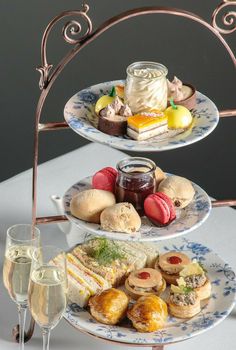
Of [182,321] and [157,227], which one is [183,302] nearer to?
[182,321]

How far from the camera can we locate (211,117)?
8.31ft

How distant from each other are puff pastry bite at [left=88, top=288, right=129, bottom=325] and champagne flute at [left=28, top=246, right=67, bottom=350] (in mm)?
192

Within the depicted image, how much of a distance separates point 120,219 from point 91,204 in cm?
13

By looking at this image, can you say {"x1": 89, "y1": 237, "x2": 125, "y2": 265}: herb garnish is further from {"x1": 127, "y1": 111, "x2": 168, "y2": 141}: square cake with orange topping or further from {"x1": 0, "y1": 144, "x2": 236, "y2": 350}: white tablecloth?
{"x1": 127, "y1": 111, "x2": 168, "y2": 141}: square cake with orange topping

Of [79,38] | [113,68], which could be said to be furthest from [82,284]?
[113,68]

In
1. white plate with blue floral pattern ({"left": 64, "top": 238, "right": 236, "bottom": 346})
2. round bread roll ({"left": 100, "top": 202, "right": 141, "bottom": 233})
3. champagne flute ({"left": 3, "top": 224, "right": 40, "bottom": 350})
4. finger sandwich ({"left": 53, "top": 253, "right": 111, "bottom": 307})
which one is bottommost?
white plate with blue floral pattern ({"left": 64, "top": 238, "right": 236, "bottom": 346})

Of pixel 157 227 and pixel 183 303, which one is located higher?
pixel 157 227

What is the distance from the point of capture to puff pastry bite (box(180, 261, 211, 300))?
2.61 m

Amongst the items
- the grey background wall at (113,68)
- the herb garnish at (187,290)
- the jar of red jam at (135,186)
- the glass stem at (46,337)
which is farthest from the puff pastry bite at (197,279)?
the grey background wall at (113,68)

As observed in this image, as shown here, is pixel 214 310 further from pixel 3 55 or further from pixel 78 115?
pixel 3 55

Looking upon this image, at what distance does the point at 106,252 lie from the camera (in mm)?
2729

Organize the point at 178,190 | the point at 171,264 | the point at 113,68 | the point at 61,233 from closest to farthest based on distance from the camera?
the point at 178,190, the point at 171,264, the point at 61,233, the point at 113,68

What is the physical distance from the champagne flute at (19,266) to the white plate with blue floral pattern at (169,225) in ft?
0.46

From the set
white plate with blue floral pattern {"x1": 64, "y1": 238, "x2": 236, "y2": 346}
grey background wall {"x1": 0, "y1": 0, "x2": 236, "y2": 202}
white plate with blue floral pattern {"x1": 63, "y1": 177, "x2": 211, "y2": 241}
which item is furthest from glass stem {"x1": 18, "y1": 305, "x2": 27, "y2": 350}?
grey background wall {"x1": 0, "y1": 0, "x2": 236, "y2": 202}
